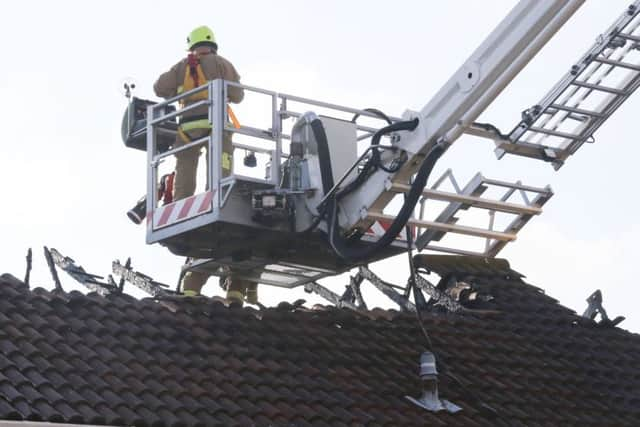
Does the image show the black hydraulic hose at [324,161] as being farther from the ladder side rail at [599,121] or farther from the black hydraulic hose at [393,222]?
the ladder side rail at [599,121]

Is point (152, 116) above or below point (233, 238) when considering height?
above

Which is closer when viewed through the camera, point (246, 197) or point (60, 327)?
point (60, 327)

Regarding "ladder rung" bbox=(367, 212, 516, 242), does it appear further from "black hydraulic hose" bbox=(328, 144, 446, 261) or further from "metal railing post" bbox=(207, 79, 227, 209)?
"metal railing post" bbox=(207, 79, 227, 209)

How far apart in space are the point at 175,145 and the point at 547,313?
4.36 meters

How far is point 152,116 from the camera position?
12492 millimetres

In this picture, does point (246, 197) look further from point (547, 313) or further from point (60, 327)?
point (547, 313)

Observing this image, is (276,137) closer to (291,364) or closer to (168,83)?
(168,83)

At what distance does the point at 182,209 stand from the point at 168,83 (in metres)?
1.27

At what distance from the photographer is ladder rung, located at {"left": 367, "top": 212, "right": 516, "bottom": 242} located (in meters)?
11.8

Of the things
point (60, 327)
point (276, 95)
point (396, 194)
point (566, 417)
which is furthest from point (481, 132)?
point (60, 327)

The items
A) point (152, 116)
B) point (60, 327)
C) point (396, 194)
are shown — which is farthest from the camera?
point (152, 116)

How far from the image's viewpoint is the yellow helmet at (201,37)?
1287 cm

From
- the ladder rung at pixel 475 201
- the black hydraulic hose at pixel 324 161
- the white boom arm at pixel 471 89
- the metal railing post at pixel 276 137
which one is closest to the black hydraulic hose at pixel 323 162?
the black hydraulic hose at pixel 324 161

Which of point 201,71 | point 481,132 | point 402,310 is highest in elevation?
point 201,71
